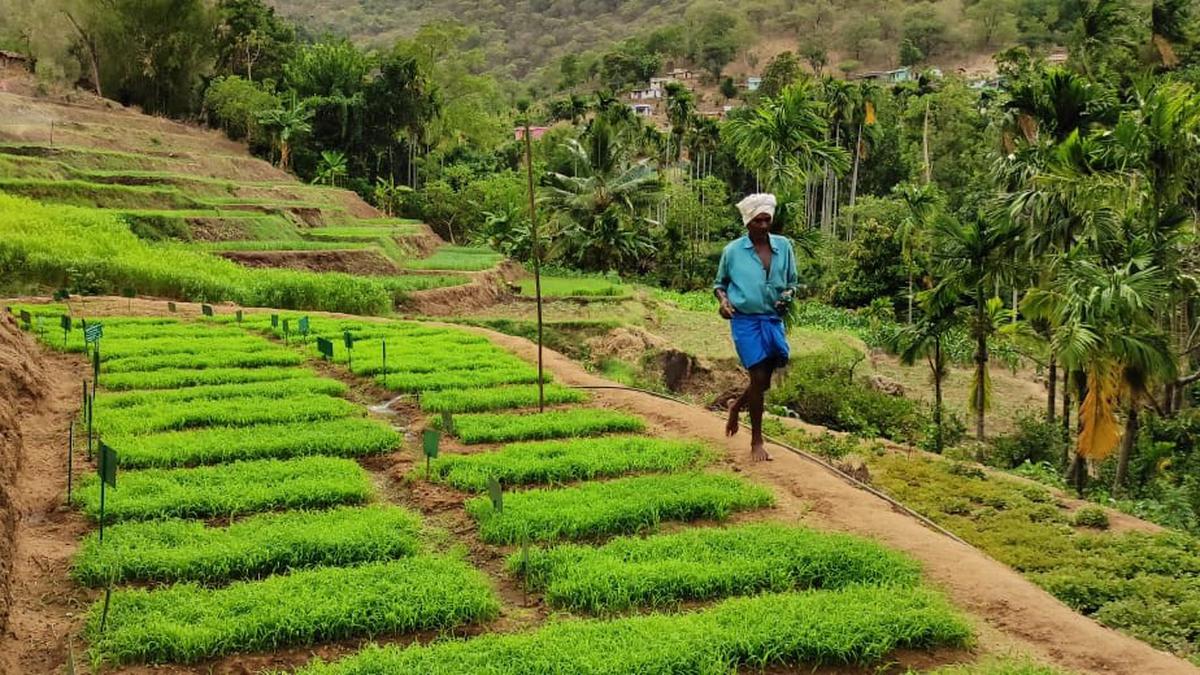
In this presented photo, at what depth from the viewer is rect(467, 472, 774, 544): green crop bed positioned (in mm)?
6164

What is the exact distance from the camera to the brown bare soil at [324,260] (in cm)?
2362

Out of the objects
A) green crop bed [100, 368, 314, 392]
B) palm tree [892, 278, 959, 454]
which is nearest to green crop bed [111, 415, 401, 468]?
green crop bed [100, 368, 314, 392]

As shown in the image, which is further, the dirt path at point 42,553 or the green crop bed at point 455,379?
the green crop bed at point 455,379

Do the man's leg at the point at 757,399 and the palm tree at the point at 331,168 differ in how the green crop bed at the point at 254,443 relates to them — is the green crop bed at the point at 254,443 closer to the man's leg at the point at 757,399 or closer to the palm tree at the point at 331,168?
the man's leg at the point at 757,399

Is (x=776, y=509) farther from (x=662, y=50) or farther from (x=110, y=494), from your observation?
(x=662, y=50)

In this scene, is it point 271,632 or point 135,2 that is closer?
point 271,632

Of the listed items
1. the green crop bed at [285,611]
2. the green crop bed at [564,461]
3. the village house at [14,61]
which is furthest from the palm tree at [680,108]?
the green crop bed at [285,611]

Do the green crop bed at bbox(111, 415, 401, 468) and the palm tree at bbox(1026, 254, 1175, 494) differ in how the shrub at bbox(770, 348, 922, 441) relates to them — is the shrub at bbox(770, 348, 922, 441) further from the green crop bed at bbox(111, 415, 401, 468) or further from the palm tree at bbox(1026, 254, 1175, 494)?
the green crop bed at bbox(111, 415, 401, 468)

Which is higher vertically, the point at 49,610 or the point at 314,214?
the point at 314,214

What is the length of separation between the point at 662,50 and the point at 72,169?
90.9 m

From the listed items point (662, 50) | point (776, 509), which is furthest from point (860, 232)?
point (662, 50)

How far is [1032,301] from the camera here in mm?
14844

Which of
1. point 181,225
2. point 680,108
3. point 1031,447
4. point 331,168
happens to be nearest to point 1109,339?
point 1031,447

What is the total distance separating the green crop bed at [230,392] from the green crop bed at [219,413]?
197 millimetres
